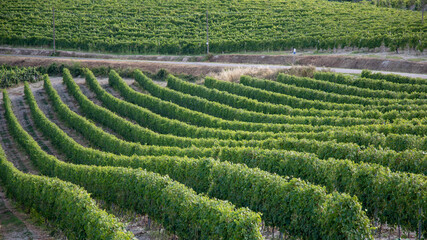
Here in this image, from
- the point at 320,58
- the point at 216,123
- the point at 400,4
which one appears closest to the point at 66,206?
the point at 216,123

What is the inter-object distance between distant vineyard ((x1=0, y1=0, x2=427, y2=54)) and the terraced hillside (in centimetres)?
2097

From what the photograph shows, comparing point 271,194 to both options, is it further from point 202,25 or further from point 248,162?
point 202,25

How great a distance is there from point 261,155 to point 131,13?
225 ft

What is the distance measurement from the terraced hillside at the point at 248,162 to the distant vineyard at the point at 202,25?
68.8 ft

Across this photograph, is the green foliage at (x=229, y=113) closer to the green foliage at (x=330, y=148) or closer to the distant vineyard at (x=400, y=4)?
the green foliage at (x=330, y=148)

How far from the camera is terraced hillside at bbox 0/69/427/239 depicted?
14.0m

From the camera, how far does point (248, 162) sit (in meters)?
20.2

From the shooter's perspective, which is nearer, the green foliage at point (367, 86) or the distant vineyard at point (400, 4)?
the green foliage at point (367, 86)

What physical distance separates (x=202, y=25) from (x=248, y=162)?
187ft

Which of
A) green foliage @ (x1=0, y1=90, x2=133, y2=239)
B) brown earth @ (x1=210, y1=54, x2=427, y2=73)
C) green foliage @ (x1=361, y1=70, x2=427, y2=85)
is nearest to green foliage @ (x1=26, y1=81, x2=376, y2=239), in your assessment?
green foliage @ (x1=0, y1=90, x2=133, y2=239)

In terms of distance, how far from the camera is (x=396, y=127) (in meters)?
22.1

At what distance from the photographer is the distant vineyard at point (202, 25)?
191 ft

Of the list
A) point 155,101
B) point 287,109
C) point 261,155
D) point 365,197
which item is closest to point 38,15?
point 155,101

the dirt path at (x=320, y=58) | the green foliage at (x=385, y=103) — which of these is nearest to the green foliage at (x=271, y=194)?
the green foliage at (x=385, y=103)
